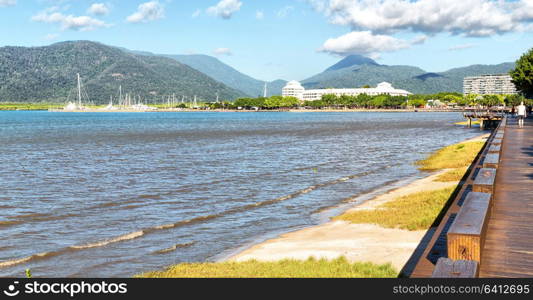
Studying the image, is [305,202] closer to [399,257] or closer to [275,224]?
[275,224]

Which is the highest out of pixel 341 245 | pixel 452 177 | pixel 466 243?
pixel 466 243

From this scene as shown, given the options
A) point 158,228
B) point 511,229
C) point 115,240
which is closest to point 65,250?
point 115,240

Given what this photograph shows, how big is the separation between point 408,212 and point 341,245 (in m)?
4.53

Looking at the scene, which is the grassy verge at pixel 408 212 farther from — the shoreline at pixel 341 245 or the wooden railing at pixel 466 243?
the wooden railing at pixel 466 243

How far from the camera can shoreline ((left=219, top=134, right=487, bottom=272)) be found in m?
13.0

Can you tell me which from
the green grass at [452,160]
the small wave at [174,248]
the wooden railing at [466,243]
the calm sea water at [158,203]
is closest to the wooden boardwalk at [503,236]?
the wooden railing at [466,243]

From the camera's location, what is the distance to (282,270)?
37.3 feet

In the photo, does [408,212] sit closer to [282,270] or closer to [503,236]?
[282,270]

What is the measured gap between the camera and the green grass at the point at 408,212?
16375 millimetres

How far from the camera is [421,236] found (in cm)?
1469

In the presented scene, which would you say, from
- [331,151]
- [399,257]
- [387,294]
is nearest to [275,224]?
[399,257]

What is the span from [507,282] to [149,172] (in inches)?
1153

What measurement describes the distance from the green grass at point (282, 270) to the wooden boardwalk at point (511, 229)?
7.45 ft

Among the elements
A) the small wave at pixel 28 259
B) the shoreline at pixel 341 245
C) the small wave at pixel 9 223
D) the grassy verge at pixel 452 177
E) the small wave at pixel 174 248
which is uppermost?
the grassy verge at pixel 452 177
